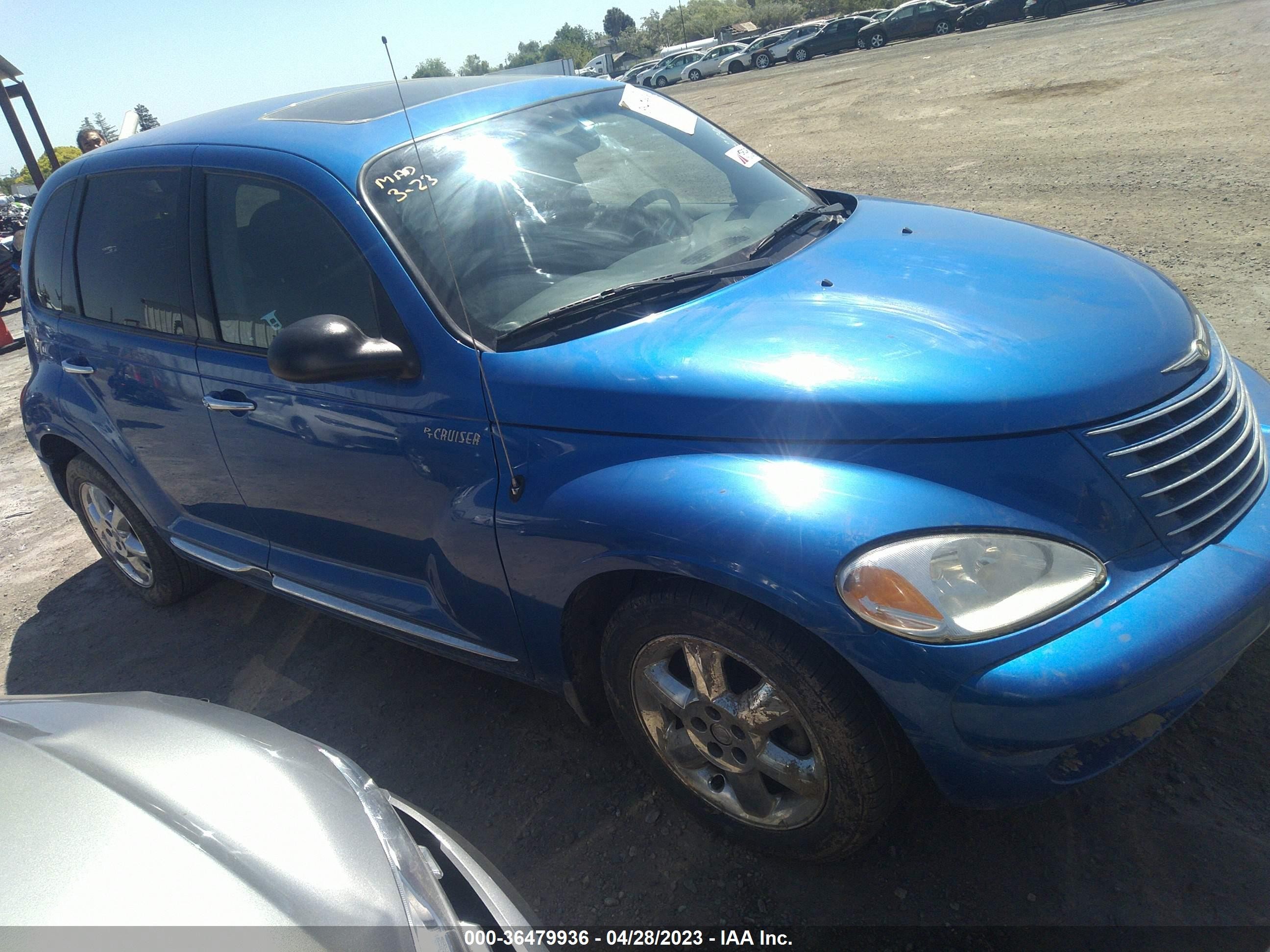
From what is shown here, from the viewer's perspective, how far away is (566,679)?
2.43m

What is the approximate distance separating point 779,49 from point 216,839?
128ft

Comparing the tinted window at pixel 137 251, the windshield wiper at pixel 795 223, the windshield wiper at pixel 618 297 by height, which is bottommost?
the windshield wiper at pixel 795 223

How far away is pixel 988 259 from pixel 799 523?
122cm

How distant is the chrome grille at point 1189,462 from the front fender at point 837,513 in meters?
0.07

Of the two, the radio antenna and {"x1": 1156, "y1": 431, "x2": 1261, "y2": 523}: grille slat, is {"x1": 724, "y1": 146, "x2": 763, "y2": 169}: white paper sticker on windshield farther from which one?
{"x1": 1156, "y1": 431, "x2": 1261, "y2": 523}: grille slat

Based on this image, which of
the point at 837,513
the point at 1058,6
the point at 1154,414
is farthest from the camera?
the point at 1058,6

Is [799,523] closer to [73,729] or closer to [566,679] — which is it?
[566,679]

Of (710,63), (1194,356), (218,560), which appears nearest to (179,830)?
(218,560)

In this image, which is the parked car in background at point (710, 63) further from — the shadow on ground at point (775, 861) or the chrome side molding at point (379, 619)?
the shadow on ground at point (775, 861)

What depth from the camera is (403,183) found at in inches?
103

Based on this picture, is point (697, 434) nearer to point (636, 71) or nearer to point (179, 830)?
point (179, 830)

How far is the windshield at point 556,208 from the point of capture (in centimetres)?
250

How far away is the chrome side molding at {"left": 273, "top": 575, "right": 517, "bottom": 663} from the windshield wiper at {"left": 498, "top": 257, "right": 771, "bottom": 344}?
0.89 metres

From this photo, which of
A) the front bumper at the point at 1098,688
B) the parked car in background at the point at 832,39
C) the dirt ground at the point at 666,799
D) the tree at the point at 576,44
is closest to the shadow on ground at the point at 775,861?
the dirt ground at the point at 666,799
